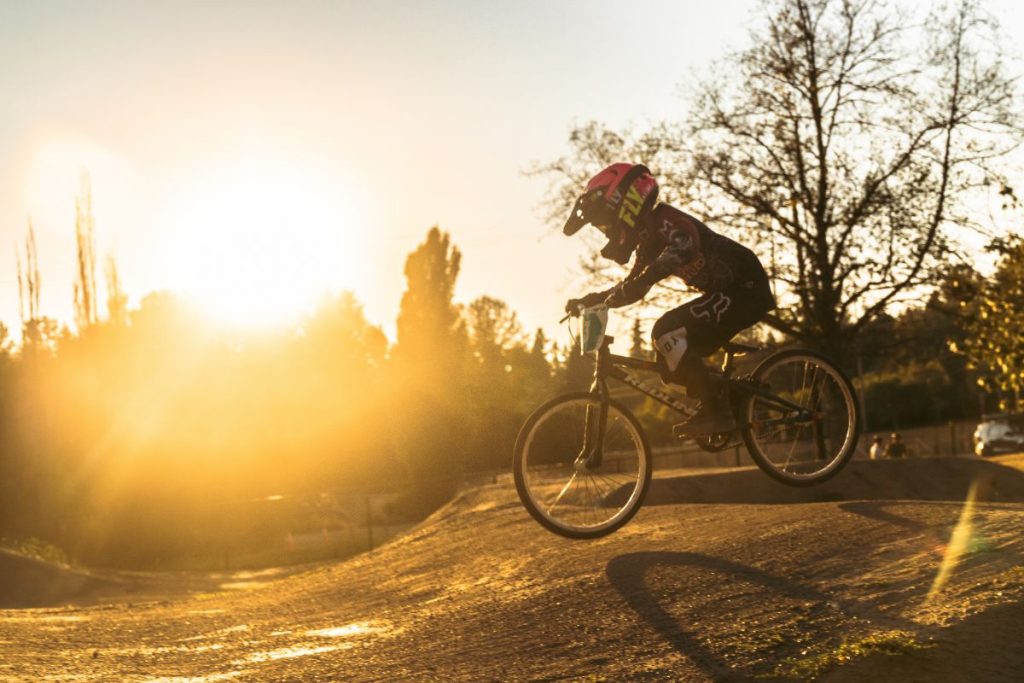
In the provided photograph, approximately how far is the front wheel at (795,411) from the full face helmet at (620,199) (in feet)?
4.99

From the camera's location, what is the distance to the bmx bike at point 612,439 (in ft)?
24.6

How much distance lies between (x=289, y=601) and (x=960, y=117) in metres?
18.3

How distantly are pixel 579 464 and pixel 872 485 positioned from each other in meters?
7.74

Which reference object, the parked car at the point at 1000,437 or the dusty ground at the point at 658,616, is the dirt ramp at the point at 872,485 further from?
the parked car at the point at 1000,437

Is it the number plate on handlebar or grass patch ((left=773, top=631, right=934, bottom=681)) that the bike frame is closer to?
the number plate on handlebar

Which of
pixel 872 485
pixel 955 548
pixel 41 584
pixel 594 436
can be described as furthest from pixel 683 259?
pixel 41 584

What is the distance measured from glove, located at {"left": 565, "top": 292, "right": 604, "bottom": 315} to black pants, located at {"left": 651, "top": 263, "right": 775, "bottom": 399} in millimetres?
451

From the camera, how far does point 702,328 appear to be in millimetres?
7316

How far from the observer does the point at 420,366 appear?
4997 cm

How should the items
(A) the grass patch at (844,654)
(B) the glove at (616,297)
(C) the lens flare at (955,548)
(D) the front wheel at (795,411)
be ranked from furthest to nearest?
(D) the front wheel at (795,411)
(B) the glove at (616,297)
(C) the lens flare at (955,548)
(A) the grass patch at (844,654)

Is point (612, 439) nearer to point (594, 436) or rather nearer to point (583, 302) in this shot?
point (594, 436)

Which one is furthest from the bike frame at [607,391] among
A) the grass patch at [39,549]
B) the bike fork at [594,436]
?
the grass patch at [39,549]

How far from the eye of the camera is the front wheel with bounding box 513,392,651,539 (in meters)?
7.53

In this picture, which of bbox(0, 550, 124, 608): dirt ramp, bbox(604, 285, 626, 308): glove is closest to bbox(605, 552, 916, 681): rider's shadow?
bbox(604, 285, 626, 308): glove
